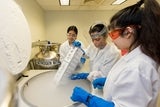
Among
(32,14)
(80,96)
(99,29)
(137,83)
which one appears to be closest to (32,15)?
(32,14)

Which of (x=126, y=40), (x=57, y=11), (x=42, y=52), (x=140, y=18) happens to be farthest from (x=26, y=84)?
(x=57, y=11)

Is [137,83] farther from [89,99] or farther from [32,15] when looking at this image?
[32,15]

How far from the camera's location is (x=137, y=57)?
878mm

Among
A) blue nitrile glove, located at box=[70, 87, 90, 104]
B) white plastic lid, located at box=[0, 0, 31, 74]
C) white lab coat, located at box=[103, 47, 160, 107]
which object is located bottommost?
blue nitrile glove, located at box=[70, 87, 90, 104]

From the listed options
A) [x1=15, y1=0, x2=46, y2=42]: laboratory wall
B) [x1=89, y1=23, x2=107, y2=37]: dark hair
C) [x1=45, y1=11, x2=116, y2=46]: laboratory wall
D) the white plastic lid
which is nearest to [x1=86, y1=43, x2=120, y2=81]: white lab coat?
[x1=89, y1=23, x2=107, y2=37]: dark hair

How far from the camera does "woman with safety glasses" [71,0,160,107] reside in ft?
2.64

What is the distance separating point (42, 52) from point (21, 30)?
7.82ft

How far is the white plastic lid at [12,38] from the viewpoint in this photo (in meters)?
0.63

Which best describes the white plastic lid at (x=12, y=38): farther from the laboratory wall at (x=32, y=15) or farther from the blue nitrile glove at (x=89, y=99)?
the laboratory wall at (x=32, y=15)

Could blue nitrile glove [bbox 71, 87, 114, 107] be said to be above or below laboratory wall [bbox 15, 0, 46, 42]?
below

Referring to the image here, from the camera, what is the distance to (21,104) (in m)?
0.95

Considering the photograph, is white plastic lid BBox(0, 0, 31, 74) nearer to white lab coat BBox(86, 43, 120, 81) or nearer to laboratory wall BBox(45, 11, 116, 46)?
white lab coat BBox(86, 43, 120, 81)

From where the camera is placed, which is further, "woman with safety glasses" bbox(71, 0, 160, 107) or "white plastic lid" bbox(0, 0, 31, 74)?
"woman with safety glasses" bbox(71, 0, 160, 107)

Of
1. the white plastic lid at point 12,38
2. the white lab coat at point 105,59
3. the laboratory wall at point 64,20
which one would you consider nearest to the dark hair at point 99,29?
the white lab coat at point 105,59
